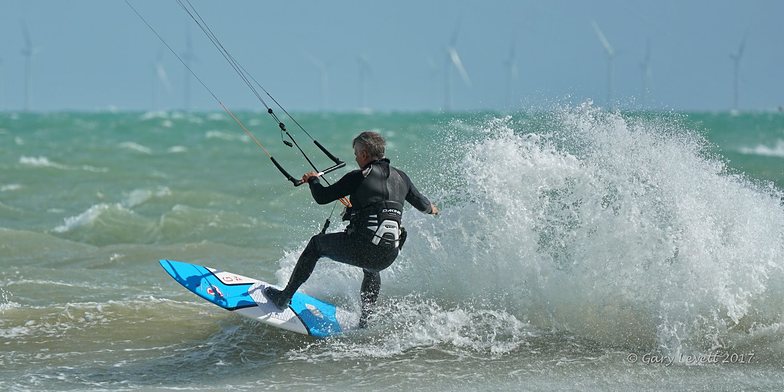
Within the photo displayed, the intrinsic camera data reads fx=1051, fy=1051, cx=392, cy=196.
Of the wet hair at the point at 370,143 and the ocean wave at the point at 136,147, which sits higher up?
the ocean wave at the point at 136,147

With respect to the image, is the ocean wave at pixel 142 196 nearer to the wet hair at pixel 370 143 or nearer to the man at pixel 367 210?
the man at pixel 367 210

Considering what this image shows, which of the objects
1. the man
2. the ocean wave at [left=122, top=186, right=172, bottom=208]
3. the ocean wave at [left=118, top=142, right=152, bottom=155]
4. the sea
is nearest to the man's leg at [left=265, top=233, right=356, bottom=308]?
the man

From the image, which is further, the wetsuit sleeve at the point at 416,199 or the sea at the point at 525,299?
the wetsuit sleeve at the point at 416,199

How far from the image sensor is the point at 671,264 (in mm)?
7996

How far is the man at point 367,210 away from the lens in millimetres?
7277

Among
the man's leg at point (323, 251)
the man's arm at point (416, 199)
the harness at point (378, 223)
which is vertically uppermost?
the man's arm at point (416, 199)

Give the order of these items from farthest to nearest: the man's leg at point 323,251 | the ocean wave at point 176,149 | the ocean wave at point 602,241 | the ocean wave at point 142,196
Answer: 1. the ocean wave at point 176,149
2. the ocean wave at point 142,196
3. the ocean wave at point 602,241
4. the man's leg at point 323,251

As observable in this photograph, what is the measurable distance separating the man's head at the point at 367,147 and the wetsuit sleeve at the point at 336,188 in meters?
0.15

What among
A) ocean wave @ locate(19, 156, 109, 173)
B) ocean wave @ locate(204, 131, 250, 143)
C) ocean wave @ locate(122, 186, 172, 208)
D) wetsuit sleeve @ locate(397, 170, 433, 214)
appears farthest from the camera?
ocean wave @ locate(204, 131, 250, 143)

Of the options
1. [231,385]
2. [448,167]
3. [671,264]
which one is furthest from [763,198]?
[231,385]

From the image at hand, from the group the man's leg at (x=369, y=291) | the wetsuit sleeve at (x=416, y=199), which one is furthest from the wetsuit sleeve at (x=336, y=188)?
the man's leg at (x=369, y=291)

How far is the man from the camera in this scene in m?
7.28

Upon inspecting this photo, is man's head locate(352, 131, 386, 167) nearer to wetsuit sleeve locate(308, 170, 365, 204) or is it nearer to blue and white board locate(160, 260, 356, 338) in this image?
wetsuit sleeve locate(308, 170, 365, 204)

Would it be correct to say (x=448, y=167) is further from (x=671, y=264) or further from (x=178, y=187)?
(x=178, y=187)
